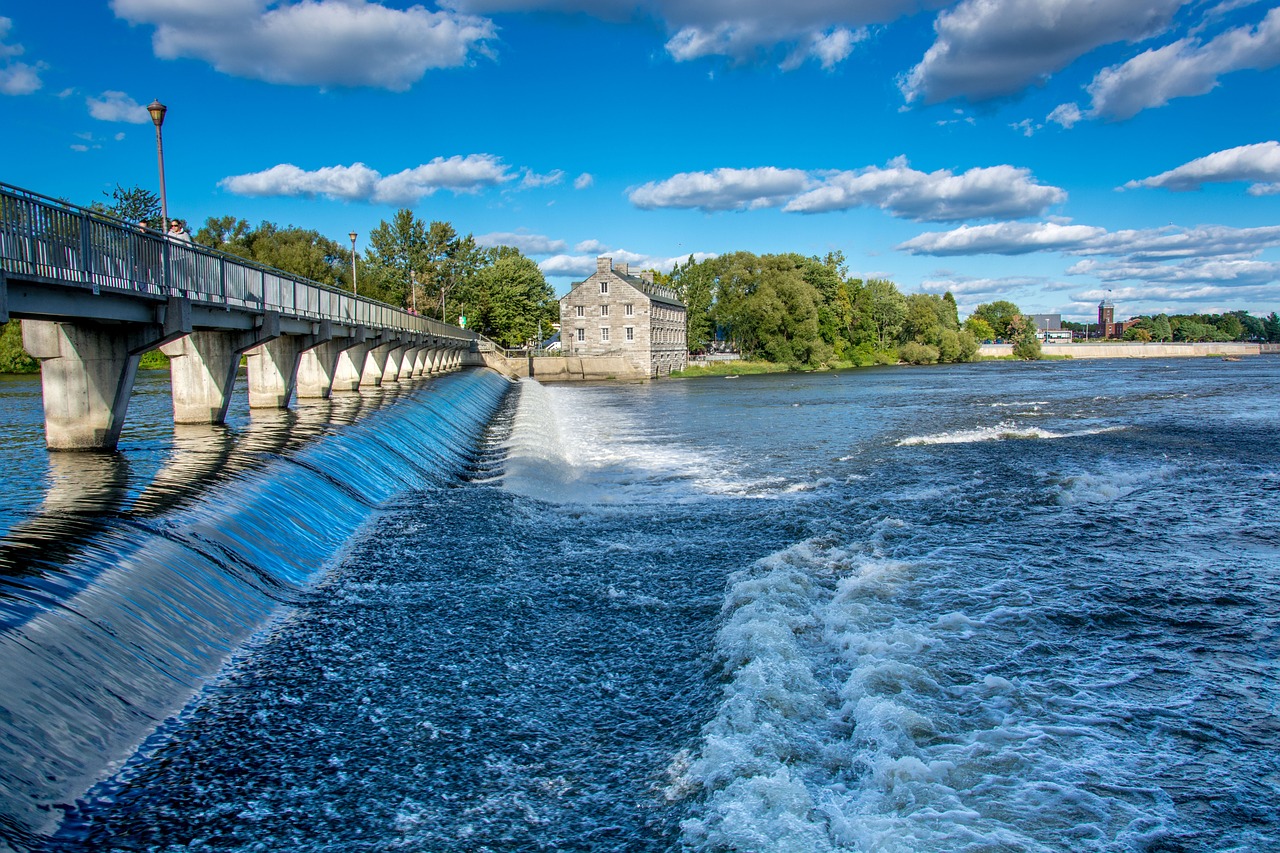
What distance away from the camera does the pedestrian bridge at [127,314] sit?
464 inches

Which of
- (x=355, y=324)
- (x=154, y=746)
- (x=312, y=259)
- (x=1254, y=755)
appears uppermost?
(x=312, y=259)

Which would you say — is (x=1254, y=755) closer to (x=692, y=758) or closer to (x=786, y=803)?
(x=786, y=803)

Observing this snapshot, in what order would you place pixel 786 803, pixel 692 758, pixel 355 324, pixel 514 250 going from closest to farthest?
pixel 786 803, pixel 692 758, pixel 355 324, pixel 514 250

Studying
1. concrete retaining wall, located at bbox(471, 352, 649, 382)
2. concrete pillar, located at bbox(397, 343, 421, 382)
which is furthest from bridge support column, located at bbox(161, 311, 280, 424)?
concrete retaining wall, located at bbox(471, 352, 649, 382)

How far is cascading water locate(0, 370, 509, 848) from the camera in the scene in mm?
6000

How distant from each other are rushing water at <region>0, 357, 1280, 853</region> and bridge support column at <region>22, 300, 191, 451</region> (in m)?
0.77

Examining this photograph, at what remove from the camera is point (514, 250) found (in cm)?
13562

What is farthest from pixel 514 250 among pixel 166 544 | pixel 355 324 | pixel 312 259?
pixel 166 544

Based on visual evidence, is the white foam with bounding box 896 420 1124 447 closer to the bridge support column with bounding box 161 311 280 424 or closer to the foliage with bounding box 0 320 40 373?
the bridge support column with bounding box 161 311 280 424

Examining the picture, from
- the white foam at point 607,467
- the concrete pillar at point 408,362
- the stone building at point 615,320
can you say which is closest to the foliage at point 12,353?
the concrete pillar at point 408,362

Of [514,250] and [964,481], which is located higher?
[514,250]

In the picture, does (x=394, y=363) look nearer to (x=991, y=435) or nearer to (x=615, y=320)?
(x=991, y=435)

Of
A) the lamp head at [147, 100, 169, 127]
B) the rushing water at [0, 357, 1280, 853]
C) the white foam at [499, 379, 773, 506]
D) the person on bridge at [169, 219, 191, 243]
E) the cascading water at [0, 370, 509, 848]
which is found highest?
the lamp head at [147, 100, 169, 127]

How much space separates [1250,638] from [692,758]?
728 centimetres
